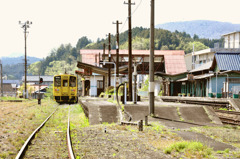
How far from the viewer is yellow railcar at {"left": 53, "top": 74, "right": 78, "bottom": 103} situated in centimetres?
3553

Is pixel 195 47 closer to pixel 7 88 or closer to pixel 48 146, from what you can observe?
pixel 7 88

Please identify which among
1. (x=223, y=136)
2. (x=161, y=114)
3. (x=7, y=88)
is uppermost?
(x=161, y=114)

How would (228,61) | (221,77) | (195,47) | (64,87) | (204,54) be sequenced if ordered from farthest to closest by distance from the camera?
(195,47) → (204,54) → (228,61) → (64,87) → (221,77)

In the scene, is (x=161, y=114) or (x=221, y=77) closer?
(x=161, y=114)

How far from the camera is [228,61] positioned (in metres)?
37.2

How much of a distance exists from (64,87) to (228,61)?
17702 millimetres

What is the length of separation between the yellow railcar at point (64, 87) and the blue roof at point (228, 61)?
15586 millimetres

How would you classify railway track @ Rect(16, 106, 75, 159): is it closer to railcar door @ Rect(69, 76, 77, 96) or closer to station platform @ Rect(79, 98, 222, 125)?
station platform @ Rect(79, 98, 222, 125)

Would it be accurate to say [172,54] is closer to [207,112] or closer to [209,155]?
[207,112]

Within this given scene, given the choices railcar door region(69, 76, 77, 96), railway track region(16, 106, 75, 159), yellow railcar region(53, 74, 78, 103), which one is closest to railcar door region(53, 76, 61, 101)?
yellow railcar region(53, 74, 78, 103)

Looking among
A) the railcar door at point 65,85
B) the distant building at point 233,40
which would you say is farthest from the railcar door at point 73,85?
the distant building at point 233,40

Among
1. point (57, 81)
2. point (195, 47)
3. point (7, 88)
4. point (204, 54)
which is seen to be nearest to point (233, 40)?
point (204, 54)

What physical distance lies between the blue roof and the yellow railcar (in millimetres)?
15586

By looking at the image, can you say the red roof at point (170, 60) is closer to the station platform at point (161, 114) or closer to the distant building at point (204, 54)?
the distant building at point (204, 54)
